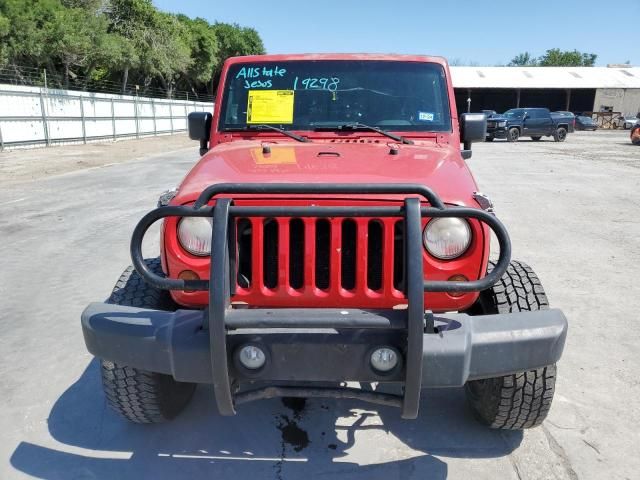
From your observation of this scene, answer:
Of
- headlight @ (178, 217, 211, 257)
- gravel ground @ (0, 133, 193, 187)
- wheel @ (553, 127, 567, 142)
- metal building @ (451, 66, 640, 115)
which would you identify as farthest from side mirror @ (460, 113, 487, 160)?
metal building @ (451, 66, 640, 115)

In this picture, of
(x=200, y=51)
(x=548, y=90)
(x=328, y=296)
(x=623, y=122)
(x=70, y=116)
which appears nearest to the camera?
(x=328, y=296)

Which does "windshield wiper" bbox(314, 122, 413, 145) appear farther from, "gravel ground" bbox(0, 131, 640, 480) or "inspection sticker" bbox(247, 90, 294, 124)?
"gravel ground" bbox(0, 131, 640, 480)

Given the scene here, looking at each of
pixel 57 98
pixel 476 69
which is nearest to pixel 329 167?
pixel 57 98

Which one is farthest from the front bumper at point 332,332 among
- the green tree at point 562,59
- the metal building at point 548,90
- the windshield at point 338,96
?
the green tree at point 562,59

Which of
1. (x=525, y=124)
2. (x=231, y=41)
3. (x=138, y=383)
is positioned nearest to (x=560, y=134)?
(x=525, y=124)

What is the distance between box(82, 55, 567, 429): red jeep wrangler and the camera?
76.0 inches

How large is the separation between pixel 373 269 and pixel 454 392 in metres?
1.32

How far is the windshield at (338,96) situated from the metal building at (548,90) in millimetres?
41850

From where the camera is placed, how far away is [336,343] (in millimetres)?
1927

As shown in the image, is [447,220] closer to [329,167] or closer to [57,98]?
[329,167]

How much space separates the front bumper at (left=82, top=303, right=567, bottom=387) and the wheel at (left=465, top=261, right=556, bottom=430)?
418 millimetres

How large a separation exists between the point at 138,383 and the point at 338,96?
2.08 meters

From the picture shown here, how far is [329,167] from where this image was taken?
249 centimetres

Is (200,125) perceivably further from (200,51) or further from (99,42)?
(200,51)
